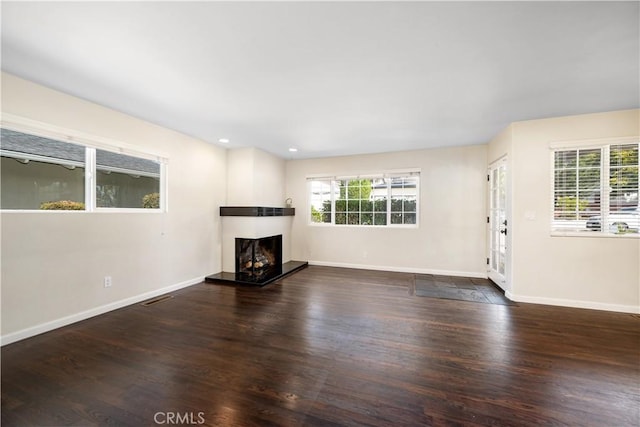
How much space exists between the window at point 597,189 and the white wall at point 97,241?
5.30m

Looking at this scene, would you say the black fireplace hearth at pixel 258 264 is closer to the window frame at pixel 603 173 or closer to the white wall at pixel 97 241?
the white wall at pixel 97 241

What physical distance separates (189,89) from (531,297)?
192 inches

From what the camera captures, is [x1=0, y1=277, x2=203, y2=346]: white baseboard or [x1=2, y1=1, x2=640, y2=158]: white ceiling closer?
[x1=2, y1=1, x2=640, y2=158]: white ceiling

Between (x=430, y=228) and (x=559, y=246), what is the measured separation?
76.7 inches

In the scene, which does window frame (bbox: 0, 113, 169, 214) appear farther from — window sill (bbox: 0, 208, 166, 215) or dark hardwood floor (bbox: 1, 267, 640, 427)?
dark hardwood floor (bbox: 1, 267, 640, 427)

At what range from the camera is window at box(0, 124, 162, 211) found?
8.02ft

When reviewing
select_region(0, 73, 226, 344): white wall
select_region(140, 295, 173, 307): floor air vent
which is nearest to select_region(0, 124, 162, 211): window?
select_region(0, 73, 226, 344): white wall

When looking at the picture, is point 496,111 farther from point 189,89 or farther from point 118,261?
point 118,261

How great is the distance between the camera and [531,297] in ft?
11.4

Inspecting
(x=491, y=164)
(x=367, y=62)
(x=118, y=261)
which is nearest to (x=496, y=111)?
(x=491, y=164)

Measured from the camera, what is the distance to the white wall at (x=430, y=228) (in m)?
4.80

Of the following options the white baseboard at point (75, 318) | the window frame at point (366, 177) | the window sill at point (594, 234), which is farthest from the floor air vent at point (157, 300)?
the window sill at point (594, 234)

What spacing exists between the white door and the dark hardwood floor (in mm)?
977

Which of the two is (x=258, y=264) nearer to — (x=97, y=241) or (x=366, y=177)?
(x=97, y=241)
